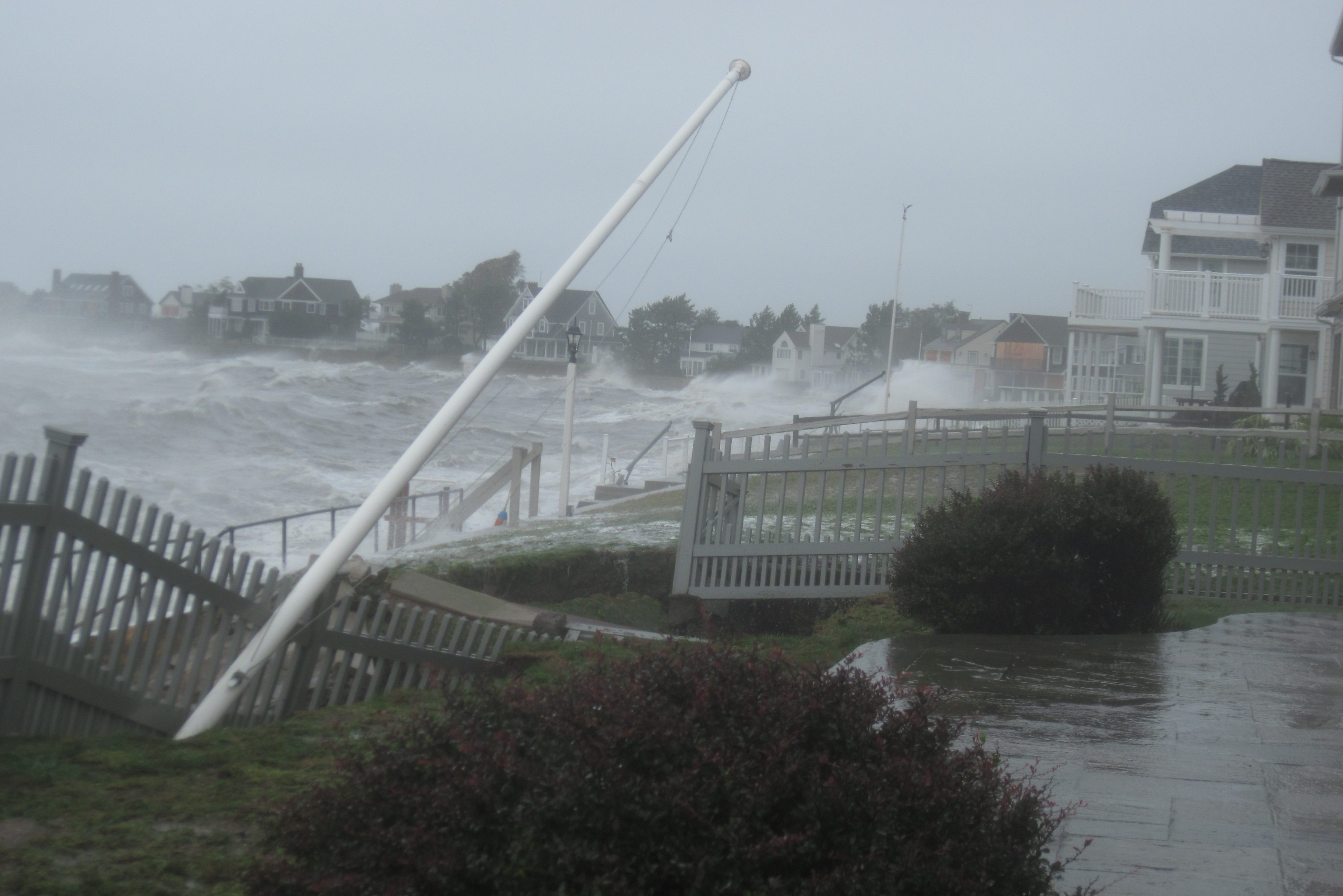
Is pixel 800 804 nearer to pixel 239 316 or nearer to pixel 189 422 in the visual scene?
pixel 189 422

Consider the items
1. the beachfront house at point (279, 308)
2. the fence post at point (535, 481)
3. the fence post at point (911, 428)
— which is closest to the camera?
the fence post at point (911, 428)

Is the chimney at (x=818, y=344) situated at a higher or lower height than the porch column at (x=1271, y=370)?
higher

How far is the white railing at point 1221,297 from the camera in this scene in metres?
28.5

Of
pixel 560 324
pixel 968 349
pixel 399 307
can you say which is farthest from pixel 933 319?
pixel 560 324

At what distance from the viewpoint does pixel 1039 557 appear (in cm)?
789

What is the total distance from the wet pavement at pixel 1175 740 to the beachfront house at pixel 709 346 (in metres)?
59.5

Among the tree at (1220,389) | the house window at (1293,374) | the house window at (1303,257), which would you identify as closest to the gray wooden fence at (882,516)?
the tree at (1220,389)

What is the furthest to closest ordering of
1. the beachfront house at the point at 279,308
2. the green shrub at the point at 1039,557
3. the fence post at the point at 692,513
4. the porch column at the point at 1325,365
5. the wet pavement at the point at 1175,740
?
the beachfront house at the point at 279,308, the porch column at the point at 1325,365, the fence post at the point at 692,513, the green shrub at the point at 1039,557, the wet pavement at the point at 1175,740

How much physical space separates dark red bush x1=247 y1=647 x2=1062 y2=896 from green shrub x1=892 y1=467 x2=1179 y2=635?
199 inches

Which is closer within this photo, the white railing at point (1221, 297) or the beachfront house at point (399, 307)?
the white railing at point (1221, 297)

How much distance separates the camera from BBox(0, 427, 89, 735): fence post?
477cm

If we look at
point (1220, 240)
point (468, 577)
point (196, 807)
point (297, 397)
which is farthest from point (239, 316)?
point (196, 807)

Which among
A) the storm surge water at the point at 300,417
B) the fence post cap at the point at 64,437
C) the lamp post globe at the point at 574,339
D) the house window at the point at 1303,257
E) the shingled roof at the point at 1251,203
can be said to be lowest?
the storm surge water at the point at 300,417

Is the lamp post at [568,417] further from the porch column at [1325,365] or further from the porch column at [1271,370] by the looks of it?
the porch column at [1271,370]
